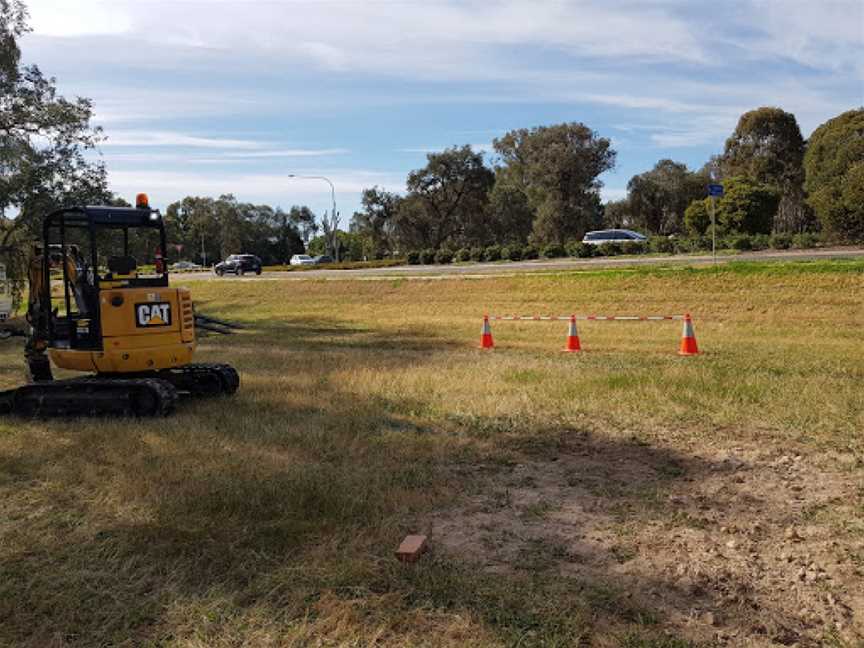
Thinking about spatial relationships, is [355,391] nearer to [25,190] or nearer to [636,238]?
[25,190]

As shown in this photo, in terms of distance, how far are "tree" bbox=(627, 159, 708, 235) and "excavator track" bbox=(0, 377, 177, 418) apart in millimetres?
58663

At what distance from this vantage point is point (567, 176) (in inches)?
2211

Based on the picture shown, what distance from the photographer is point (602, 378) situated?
401 inches

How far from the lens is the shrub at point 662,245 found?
111 ft

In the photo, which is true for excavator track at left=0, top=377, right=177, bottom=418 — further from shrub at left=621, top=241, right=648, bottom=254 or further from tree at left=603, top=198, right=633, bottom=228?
tree at left=603, top=198, right=633, bottom=228

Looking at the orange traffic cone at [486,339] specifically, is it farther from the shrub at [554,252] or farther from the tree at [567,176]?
the tree at [567,176]

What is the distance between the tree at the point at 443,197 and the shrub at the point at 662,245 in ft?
96.7

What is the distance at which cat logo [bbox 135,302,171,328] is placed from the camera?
346 inches

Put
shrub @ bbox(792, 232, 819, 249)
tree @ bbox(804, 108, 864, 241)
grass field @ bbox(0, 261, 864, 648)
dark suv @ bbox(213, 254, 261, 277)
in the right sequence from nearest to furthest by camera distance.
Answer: grass field @ bbox(0, 261, 864, 648) → tree @ bbox(804, 108, 864, 241) → shrub @ bbox(792, 232, 819, 249) → dark suv @ bbox(213, 254, 261, 277)

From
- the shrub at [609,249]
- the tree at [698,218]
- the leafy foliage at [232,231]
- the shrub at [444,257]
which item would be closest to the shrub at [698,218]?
the tree at [698,218]

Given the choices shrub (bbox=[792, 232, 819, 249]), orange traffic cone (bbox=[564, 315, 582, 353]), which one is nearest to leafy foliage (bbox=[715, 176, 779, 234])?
shrub (bbox=[792, 232, 819, 249])

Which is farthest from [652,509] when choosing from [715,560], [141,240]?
[141,240]

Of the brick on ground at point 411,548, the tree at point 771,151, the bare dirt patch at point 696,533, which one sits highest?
the tree at point 771,151

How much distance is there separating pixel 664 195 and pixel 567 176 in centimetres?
1181
